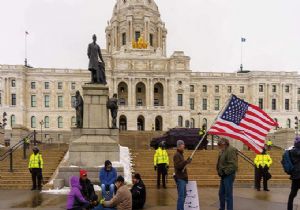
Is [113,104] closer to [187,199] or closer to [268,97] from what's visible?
[187,199]

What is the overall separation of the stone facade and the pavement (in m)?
59.5

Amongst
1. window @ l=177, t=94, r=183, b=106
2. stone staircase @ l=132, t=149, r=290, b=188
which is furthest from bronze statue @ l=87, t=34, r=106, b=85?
window @ l=177, t=94, r=183, b=106

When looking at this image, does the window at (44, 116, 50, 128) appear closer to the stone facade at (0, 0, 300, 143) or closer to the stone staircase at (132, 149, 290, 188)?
the stone facade at (0, 0, 300, 143)

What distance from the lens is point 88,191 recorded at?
10.1m

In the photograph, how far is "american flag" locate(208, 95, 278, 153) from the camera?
10422mm

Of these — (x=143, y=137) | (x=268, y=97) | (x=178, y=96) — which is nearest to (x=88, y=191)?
(x=143, y=137)

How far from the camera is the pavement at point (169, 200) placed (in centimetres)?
1228

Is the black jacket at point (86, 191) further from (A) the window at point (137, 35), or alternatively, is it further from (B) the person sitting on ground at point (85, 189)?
(A) the window at point (137, 35)

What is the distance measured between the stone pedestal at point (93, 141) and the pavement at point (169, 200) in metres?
2.16

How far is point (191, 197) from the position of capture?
33.5ft

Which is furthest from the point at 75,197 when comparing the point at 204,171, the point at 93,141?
the point at 204,171

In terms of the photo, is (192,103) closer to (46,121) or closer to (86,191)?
(46,121)

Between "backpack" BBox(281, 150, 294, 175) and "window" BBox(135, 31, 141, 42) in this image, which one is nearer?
"backpack" BBox(281, 150, 294, 175)

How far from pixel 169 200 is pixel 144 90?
70332 mm
